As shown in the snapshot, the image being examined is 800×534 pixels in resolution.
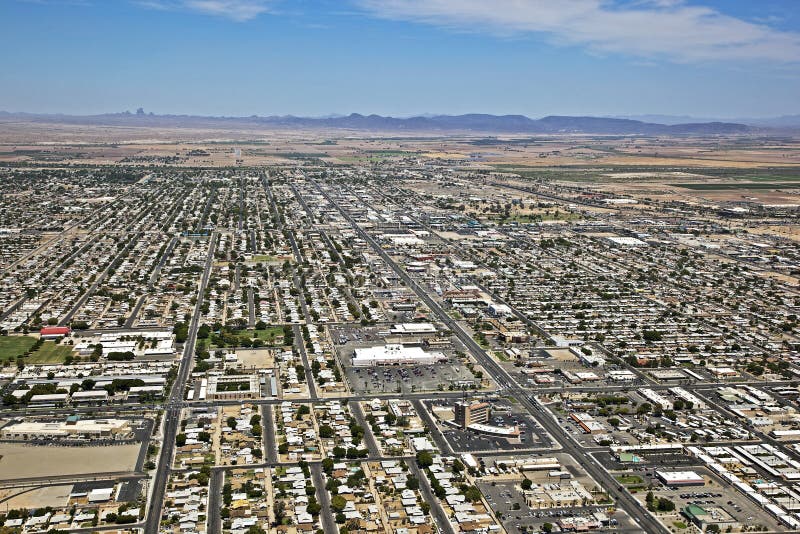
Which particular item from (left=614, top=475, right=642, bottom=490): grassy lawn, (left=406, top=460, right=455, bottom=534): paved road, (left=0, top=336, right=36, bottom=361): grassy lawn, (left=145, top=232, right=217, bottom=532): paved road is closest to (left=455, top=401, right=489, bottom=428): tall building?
(left=406, top=460, right=455, bottom=534): paved road

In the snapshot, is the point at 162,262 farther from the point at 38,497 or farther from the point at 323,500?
the point at 323,500

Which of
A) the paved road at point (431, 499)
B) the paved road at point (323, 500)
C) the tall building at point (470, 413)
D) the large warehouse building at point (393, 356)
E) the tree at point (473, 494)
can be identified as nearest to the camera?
the paved road at point (323, 500)

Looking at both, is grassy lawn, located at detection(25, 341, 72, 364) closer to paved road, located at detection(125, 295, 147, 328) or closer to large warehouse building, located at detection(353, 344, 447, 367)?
paved road, located at detection(125, 295, 147, 328)

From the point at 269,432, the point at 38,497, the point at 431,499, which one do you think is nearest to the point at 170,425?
the point at 269,432

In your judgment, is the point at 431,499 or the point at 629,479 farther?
the point at 629,479

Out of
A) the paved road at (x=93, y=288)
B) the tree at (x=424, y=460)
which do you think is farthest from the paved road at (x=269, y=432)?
the paved road at (x=93, y=288)

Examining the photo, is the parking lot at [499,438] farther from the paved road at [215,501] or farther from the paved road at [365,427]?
the paved road at [215,501]

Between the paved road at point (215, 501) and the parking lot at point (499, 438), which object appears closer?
the paved road at point (215, 501)
